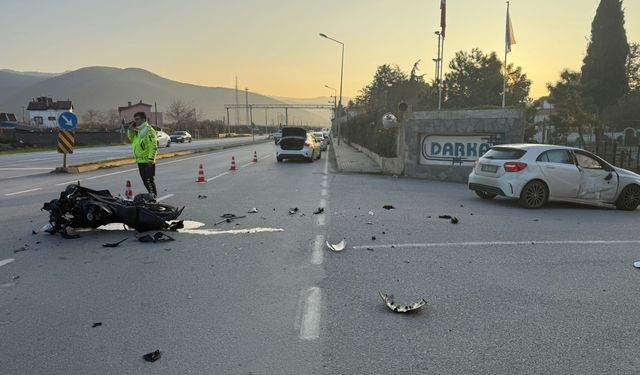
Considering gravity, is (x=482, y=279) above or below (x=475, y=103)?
below

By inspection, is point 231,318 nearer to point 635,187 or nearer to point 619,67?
point 635,187

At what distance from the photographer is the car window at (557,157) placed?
1116 cm

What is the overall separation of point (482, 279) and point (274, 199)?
6924 millimetres

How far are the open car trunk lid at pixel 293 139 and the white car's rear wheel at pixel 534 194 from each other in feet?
52.7

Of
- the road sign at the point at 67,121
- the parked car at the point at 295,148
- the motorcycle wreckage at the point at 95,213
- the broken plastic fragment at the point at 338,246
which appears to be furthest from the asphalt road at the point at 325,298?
the parked car at the point at 295,148

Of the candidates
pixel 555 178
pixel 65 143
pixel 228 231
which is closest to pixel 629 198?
pixel 555 178

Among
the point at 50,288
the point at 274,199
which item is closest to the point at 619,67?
the point at 274,199

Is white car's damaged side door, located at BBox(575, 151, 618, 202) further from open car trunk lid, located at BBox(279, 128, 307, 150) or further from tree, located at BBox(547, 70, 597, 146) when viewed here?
tree, located at BBox(547, 70, 597, 146)

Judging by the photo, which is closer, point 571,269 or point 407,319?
point 407,319

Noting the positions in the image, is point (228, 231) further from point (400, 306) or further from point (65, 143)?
point (65, 143)

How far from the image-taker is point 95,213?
7438mm

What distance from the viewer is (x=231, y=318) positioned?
424 cm

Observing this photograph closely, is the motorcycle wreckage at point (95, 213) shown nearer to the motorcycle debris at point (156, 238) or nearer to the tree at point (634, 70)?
the motorcycle debris at point (156, 238)

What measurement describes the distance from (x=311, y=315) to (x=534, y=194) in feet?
27.7
